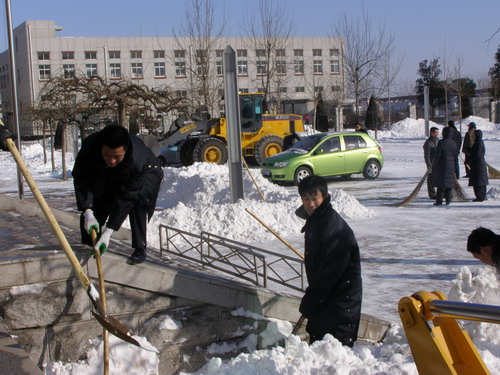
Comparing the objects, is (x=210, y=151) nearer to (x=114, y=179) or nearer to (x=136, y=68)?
(x=114, y=179)

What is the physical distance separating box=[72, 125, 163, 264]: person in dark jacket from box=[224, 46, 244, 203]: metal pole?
632 cm

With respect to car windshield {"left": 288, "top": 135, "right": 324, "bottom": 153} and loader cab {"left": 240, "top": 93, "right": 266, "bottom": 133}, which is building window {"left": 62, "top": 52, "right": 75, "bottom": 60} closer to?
loader cab {"left": 240, "top": 93, "right": 266, "bottom": 133}

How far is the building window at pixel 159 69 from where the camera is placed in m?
57.6

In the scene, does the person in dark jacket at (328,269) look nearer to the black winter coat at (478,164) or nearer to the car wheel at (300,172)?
the black winter coat at (478,164)

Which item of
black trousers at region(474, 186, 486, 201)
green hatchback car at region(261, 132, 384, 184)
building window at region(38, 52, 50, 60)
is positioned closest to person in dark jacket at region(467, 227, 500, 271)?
black trousers at region(474, 186, 486, 201)

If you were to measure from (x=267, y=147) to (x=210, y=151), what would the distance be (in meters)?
2.27

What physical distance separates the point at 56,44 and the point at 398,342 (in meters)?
56.3

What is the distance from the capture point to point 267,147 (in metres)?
23.4

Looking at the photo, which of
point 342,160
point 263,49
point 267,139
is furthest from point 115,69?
point 342,160

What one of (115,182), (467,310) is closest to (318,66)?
(115,182)

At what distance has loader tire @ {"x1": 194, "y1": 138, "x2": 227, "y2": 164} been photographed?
22484mm

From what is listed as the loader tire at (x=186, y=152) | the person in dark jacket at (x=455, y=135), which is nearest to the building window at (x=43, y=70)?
the loader tire at (x=186, y=152)

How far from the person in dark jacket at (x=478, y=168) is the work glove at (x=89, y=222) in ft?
32.6

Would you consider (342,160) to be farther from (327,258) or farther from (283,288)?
(327,258)
